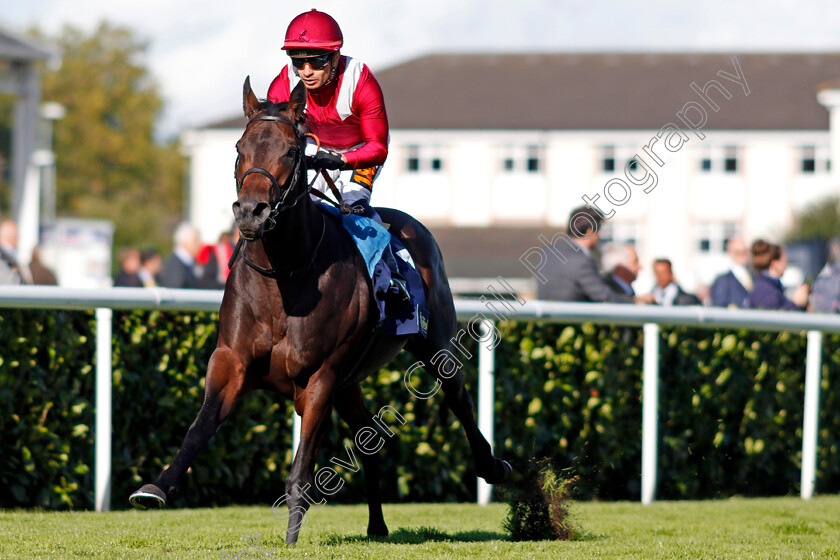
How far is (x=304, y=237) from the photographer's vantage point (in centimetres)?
526

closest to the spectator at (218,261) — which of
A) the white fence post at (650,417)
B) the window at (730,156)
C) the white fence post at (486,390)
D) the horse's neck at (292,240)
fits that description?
the white fence post at (486,390)

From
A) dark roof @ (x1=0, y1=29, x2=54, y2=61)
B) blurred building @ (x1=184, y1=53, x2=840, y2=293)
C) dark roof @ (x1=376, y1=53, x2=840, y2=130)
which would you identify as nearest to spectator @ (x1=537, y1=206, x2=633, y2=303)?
dark roof @ (x1=0, y1=29, x2=54, y2=61)

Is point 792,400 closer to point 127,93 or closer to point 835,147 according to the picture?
point 835,147

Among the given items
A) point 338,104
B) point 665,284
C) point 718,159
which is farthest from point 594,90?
point 338,104

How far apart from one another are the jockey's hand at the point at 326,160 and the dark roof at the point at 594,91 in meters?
40.6

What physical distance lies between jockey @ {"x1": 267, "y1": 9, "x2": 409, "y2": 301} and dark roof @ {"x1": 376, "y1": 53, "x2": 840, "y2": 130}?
131 ft

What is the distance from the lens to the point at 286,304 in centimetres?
516

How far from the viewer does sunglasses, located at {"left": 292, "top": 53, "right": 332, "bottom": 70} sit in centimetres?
550

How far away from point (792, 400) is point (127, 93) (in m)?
61.9

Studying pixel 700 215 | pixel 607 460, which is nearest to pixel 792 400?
pixel 607 460

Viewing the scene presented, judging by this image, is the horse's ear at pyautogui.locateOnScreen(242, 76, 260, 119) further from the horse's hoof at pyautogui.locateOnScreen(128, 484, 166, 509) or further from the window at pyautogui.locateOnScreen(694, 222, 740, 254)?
the window at pyautogui.locateOnScreen(694, 222, 740, 254)

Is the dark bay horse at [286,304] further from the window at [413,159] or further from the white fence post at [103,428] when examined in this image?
the window at [413,159]

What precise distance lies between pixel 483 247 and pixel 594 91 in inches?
354

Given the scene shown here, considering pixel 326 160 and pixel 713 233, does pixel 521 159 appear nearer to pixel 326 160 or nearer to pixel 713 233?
pixel 713 233
